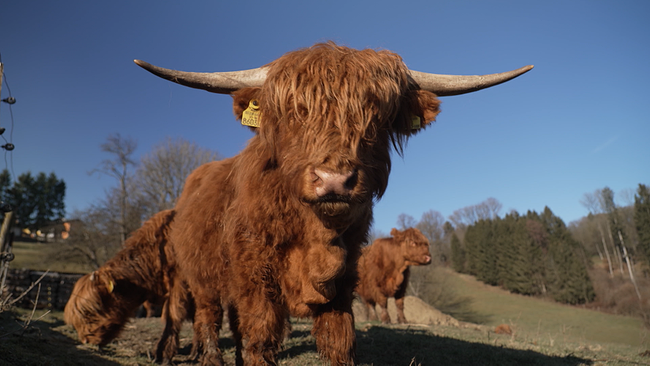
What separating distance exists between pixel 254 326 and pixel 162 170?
104ft

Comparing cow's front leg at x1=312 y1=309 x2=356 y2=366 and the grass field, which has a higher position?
cow's front leg at x1=312 y1=309 x2=356 y2=366

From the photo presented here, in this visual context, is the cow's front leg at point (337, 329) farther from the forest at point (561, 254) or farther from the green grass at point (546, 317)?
the forest at point (561, 254)

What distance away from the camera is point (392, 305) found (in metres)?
16.7

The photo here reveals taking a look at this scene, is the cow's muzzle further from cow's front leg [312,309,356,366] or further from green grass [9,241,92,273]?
green grass [9,241,92,273]

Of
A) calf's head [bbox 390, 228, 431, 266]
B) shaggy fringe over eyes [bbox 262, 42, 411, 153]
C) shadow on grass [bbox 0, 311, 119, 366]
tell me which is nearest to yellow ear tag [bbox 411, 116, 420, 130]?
shaggy fringe over eyes [bbox 262, 42, 411, 153]

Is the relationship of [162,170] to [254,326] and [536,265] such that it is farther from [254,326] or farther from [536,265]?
[536,265]

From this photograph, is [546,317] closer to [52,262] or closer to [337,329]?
[337,329]

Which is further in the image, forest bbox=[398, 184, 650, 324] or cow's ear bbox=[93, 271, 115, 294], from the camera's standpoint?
forest bbox=[398, 184, 650, 324]

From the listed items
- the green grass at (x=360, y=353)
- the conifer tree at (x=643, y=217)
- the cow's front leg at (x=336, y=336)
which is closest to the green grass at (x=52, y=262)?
the green grass at (x=360, y=353)

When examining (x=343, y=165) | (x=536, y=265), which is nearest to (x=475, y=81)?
(x=343, y=165)

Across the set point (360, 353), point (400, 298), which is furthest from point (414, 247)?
point (360, 353)

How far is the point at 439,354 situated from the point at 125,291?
17.2 feet

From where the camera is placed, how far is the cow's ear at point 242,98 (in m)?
2.71

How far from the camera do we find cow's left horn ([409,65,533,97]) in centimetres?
293
